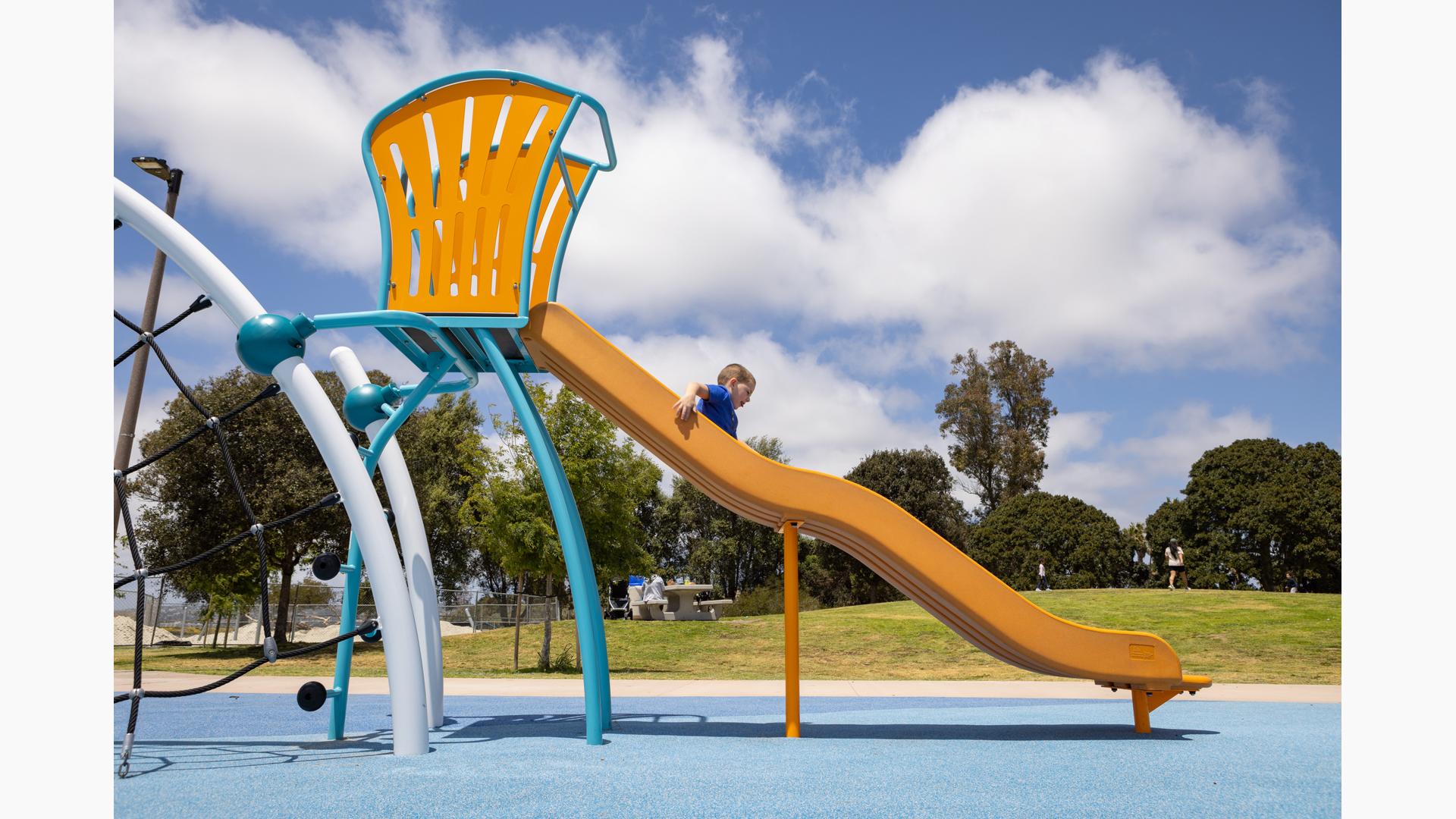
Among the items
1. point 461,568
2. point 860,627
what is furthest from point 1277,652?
point 461,568

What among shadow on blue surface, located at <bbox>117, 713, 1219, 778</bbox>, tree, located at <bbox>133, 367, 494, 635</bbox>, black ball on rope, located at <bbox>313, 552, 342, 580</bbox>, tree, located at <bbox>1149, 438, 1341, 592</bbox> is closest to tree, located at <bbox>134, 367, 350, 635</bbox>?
tree, located at <bbox>133, 367, 494, 635</bbox>

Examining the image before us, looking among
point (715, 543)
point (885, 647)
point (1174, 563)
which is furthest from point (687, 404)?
point (715, 543)

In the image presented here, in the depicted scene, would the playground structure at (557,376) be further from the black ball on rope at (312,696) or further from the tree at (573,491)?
the tree at (573,491)

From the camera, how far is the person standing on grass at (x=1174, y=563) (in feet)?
94.3

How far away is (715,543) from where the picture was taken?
44.6m

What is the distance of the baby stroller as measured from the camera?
29469mm

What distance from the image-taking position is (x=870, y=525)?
5.84m

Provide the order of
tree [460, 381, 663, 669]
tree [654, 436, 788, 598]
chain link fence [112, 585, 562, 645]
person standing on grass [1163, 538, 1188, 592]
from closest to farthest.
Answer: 1. tree [460, 381, 663, 669]
2. chain link fence [112, 585, 562, 645]
3. person standing on grass [1163, 538, 1188, 592]
4. tree [654, 436, 788, 598]

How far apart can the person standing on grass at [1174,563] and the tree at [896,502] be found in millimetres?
9001

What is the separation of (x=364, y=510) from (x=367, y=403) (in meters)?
1.57

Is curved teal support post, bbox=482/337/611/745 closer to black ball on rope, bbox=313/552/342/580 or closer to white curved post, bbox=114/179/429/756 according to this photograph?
white curved post, bbox=114/179/429/756

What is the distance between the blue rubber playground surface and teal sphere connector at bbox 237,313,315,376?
84.3 inches

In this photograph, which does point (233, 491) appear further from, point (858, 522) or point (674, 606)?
point (858, 522)
